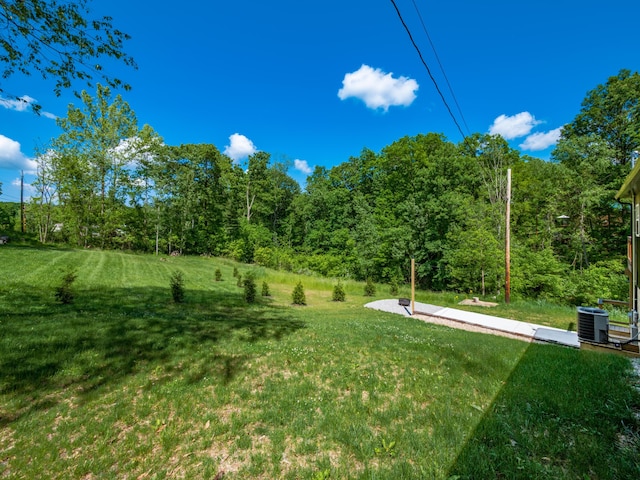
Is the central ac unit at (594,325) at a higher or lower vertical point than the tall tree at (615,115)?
lower

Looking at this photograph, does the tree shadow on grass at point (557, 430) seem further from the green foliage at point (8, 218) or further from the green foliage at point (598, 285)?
the green foliage at point (8, 218)

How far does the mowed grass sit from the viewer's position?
2.49 metres

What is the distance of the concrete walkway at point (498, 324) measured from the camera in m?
7.43

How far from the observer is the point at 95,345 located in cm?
489

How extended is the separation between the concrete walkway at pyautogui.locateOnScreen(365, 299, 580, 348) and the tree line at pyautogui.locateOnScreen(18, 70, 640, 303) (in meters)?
4.93

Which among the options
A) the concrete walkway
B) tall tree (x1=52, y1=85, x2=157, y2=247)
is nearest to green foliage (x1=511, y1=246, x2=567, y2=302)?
the concrete walkway

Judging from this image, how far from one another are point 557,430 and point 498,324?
7237 mm

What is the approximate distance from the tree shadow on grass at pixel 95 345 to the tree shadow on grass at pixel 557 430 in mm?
3363

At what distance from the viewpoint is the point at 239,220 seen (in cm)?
3497

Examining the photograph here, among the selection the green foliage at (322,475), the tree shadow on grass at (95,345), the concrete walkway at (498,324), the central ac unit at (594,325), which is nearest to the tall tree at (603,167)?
the concrete walkway at (498,324)

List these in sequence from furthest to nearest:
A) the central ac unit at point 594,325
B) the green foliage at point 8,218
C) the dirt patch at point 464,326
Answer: the green foliage at point 8,218 < the dirt patch at point 464,326 < the central ac unit at point 594,325

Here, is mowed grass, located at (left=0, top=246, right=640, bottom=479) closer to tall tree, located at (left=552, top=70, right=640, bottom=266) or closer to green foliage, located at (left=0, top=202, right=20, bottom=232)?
tall tree, located at (left=552, top=70, right=640, bottom=266)

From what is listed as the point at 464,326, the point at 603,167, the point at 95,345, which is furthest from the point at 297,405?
the point at 603,167

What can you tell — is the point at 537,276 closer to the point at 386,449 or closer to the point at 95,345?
the point at 386,449
